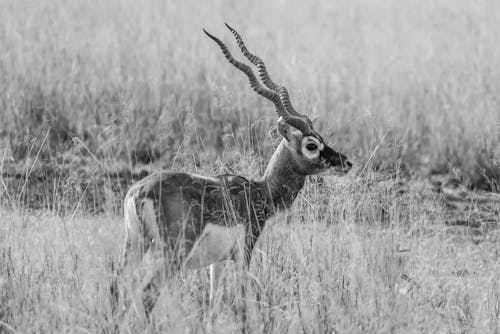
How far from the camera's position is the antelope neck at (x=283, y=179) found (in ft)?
21.8

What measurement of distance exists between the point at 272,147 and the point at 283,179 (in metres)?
3.53

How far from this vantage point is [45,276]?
5934 mm

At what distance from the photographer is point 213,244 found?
233 inches

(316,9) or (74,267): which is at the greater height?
(316,9)

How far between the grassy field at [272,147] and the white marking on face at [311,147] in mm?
473

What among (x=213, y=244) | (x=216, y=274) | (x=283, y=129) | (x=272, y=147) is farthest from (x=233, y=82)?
(x=213, y=244)

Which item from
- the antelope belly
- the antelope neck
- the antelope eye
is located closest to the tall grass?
the antelope neck

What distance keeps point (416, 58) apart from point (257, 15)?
210 inches

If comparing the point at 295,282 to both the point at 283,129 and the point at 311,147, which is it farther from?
the point at 283,129

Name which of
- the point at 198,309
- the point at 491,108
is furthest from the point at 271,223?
the point at 491,108

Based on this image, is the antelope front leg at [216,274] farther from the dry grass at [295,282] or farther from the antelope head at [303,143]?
the antelope head at [303,143]

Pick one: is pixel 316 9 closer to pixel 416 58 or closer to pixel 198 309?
pixel 416 58

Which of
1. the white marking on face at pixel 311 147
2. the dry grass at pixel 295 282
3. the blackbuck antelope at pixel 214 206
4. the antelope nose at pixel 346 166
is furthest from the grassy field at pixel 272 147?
the white marking on face at pixel 311 147

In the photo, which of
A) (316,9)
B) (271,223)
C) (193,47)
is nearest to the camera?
(271,223)
